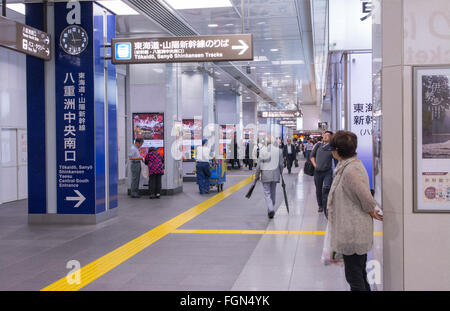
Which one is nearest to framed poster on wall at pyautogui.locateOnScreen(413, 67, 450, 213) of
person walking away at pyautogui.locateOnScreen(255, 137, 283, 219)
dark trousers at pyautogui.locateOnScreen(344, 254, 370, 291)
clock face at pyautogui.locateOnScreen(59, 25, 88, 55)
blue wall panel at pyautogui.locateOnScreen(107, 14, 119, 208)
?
dark trousers at pyautogui.locateOnScreen(344, 254, 370, 291)

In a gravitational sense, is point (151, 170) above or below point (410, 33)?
below

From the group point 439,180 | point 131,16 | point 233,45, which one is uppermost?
point 131,16

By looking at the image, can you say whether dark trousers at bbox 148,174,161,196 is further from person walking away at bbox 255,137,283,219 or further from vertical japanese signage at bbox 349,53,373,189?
vertical japanese signage at bbox 349,53,373,189

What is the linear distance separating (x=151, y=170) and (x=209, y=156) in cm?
203

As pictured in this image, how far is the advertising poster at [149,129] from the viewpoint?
45.3ft

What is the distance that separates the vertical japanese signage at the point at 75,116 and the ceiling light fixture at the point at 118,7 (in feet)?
1.92

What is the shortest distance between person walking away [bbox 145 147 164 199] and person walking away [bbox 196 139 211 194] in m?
1.29

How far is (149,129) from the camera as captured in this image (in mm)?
13852

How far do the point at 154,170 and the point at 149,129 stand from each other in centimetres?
166

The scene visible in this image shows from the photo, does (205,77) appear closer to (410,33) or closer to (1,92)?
(1,92)

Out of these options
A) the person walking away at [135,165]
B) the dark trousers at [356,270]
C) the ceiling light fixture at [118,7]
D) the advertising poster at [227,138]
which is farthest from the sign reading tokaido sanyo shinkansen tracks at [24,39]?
the advertising poster at [227,138]

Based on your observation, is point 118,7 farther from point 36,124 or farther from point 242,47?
point 242,47
